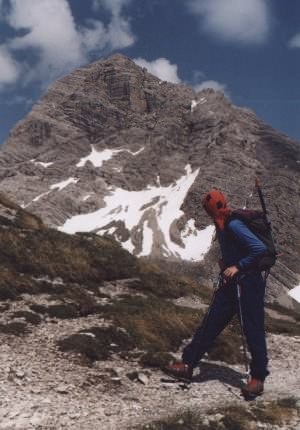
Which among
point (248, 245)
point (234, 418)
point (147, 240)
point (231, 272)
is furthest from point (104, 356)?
point (147, 240)

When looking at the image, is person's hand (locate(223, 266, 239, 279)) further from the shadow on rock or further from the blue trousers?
the shadow on rock

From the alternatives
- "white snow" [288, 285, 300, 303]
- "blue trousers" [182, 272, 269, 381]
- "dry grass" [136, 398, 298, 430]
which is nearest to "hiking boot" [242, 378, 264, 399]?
"blue trousers" [182, 272, 269, 381]

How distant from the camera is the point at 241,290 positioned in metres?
11.1

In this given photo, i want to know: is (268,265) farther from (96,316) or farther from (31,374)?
(96,316)

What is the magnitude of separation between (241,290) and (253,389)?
90.3 inches

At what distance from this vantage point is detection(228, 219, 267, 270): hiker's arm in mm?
10594

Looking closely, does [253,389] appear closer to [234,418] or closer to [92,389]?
[234,418]

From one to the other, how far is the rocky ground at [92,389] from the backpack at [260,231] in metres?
3.18

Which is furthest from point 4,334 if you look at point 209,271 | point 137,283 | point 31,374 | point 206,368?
point 209,271

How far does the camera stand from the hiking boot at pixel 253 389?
10633mm

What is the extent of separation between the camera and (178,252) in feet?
607

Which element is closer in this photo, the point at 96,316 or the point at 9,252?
the point at 96,316

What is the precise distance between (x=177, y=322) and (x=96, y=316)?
3.09 meters

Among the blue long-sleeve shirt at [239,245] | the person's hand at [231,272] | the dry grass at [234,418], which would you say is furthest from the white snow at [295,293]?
the dry grass at [234,418]
